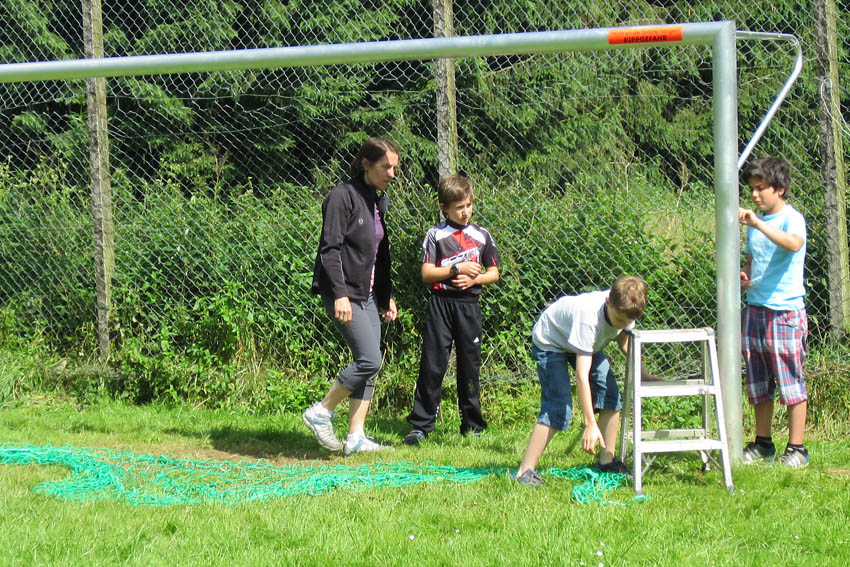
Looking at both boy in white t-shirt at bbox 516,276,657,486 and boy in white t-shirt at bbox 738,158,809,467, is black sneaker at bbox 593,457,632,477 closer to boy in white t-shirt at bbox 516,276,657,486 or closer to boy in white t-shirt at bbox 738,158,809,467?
boy in white t-shirt at bbox 516,276,657,486

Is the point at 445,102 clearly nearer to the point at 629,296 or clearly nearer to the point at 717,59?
the point at 717,59

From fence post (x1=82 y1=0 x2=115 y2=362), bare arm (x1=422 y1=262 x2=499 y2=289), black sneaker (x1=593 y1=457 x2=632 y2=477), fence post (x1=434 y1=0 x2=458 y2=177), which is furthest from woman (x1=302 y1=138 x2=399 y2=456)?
fence post (x1=82 y1=0 x2=115 y2=362)

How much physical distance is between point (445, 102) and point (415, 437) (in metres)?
2.16

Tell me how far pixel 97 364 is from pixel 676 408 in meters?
4.33

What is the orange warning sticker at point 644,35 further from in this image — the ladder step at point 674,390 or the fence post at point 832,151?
the ladder step at point 674,390

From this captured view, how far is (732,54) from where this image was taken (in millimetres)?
4230

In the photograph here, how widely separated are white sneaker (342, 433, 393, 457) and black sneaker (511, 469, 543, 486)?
3.65 feet

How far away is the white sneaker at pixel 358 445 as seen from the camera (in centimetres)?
499

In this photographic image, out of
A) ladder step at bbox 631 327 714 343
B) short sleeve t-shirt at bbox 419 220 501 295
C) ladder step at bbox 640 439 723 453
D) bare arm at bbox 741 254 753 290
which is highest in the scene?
short sleeve t-shirt at bbox 419 220 501 295

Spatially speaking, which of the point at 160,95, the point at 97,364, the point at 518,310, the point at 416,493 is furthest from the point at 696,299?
the point at 160,95

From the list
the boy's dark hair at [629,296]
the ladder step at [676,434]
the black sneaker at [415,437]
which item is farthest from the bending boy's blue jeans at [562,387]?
the black sneaker at [415,437]

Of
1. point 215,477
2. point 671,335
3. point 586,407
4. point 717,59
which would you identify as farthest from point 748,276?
point 215,477

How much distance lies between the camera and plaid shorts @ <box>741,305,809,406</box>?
4.58 m

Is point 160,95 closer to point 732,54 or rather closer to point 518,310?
point 518,310
